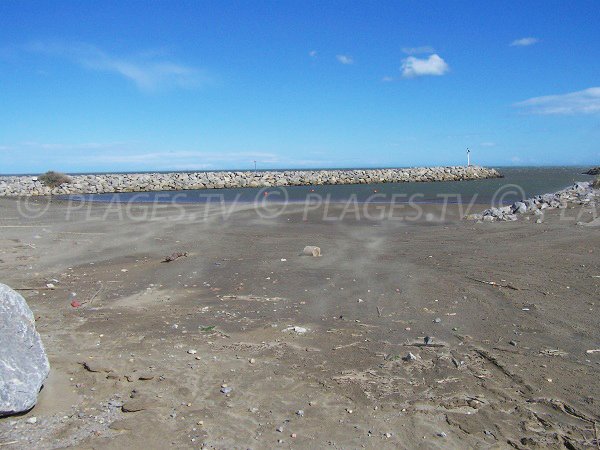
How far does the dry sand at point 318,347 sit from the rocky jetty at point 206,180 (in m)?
31.1

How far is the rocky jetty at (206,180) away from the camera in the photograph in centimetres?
3928

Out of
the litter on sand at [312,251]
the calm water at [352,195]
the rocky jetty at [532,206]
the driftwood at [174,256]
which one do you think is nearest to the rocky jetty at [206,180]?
the calm water at [352,195]

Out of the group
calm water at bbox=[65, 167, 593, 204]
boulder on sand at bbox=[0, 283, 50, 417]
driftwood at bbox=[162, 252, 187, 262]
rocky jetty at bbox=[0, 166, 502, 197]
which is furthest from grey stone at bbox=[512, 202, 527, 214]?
rocky jetty at bbox=[0, 166, 502, 197]

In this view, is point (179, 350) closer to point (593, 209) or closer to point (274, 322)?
point (274, 322)

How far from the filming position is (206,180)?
4669cm

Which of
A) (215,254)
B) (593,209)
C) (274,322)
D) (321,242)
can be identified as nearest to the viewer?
(274,322)

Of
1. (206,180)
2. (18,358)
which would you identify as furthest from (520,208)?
(206,180)

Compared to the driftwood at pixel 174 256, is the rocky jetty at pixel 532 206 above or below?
above

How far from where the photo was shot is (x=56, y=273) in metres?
9.12

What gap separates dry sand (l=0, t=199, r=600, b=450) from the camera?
3826mm

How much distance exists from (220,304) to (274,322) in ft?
3.77

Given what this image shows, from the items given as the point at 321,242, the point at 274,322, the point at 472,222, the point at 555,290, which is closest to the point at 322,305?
the point at 274,322

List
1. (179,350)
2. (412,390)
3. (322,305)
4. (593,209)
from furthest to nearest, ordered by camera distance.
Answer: (593,209)
(322,305)
(179,350)
(412,390)

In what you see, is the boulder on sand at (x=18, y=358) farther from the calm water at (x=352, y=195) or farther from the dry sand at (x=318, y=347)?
the calm water at (x=352, y=195)
